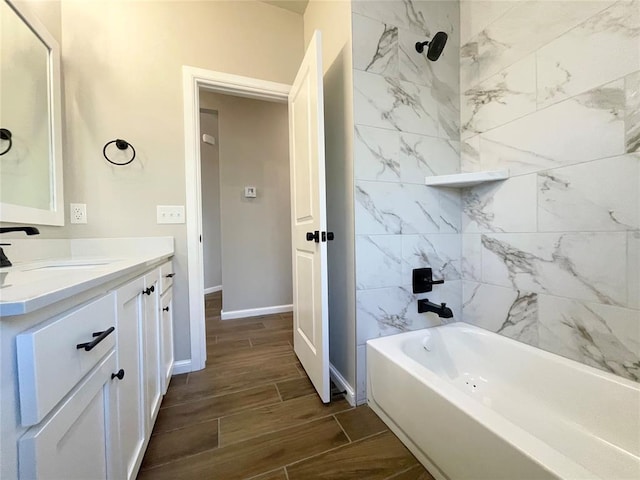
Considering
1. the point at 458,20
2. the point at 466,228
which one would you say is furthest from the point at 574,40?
the point at 466,228

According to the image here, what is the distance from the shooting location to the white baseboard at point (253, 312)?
2.83 metres

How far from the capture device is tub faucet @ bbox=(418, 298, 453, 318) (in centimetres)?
143

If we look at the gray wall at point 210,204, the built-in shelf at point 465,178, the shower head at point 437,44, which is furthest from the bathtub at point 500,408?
the gray wall at point 210,204

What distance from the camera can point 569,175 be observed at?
1.15 metres

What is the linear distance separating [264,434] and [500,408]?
1.15 metres

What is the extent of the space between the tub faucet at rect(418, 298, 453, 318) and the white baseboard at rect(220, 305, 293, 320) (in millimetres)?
1864

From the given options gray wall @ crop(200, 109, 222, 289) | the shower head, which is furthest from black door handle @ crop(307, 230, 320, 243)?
gray wall @ crop(200, 109, 222, 289)

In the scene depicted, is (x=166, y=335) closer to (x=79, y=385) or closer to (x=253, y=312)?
(x=79, y=385)

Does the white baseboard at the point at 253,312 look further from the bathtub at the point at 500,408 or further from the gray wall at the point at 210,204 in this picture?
the bathtub at the point at 500,408

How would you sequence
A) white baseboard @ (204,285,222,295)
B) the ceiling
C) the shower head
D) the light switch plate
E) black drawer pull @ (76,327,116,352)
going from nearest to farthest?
black drawer pull @ (76,327,116,352) < the shower head < the light switch plate < the ceiling < white baseboard @ (204,285,222,295)

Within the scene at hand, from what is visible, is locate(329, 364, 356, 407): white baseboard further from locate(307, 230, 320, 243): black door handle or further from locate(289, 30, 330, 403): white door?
locate(307, 230, 320, 243): black door handle

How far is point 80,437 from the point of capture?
57 cm

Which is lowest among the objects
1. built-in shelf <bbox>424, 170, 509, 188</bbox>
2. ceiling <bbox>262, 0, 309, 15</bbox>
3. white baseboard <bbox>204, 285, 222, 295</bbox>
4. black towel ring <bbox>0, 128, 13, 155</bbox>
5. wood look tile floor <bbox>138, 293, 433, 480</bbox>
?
wood look tile floor <bbox>138, 293, 433, 480</bbox>


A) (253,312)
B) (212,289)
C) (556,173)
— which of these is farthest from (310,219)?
(212,289)
